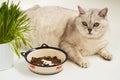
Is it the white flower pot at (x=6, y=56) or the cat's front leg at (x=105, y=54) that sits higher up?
the white flower pot at (x=6, y=56)

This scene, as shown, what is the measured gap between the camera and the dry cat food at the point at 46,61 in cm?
150

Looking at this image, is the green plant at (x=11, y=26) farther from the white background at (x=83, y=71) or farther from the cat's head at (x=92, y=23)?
the cat's head at (x=92, y=23)

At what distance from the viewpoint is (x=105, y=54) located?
5.39ft

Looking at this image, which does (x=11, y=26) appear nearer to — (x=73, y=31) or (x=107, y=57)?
(x=73, y=31)

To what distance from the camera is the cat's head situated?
1.56 metres

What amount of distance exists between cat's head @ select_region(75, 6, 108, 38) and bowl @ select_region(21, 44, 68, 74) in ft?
0.55

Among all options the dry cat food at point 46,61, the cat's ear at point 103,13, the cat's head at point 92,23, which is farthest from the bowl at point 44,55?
the cat's ear at point 103,13

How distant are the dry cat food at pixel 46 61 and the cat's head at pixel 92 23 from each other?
0.68ft

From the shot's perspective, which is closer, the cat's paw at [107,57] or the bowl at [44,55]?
the bowl at [44,55]

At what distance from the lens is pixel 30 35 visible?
1718mm

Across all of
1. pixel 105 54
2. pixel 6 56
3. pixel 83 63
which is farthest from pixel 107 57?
pixel 6 56

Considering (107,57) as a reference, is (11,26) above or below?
above

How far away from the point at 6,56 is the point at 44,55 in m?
0.22

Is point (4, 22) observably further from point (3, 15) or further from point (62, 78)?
point (62, 78)
